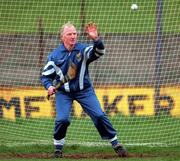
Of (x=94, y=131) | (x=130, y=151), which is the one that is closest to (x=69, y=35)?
(x=130, y=151)

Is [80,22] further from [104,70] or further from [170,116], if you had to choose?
[170,116]

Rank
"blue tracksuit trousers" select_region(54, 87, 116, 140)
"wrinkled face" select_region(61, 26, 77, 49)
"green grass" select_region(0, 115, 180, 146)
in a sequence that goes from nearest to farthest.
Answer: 1. "wrinkled face" select_region(61, 26, 77, 49)
2. "blue tracksuit trousers" select_region(54, 87, 116, 140)
3. "green grass" select_region(0, 115, 180, 146)

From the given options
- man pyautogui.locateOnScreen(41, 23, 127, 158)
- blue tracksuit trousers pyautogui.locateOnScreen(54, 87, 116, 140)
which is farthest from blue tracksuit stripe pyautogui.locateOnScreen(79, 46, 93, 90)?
blue tracksuit trousers pyautogui.locateOnScreen(54, 87, 116, 140)

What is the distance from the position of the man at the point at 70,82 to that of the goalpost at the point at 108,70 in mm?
1488

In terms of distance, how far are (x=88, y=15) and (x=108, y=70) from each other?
1.24 metres

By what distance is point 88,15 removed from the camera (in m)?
12.7

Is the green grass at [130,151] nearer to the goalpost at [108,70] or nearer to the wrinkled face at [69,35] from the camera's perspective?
the goalpost at [108,70]

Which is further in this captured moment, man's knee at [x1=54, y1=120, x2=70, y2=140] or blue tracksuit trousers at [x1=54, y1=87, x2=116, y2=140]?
blue tracksuit trousers at [x1=54, y1=87, x2=116, y2=140]

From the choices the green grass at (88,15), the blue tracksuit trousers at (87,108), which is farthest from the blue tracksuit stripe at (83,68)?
the green grass at (88,15)

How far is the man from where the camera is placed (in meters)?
8.25

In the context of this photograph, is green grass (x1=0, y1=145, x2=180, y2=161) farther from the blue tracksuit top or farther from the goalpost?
the blue tracksuit top

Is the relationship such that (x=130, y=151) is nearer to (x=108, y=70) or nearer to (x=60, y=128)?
(x=60, y=128)

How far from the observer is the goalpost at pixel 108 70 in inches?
425

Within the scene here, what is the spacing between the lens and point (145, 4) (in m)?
13.3
